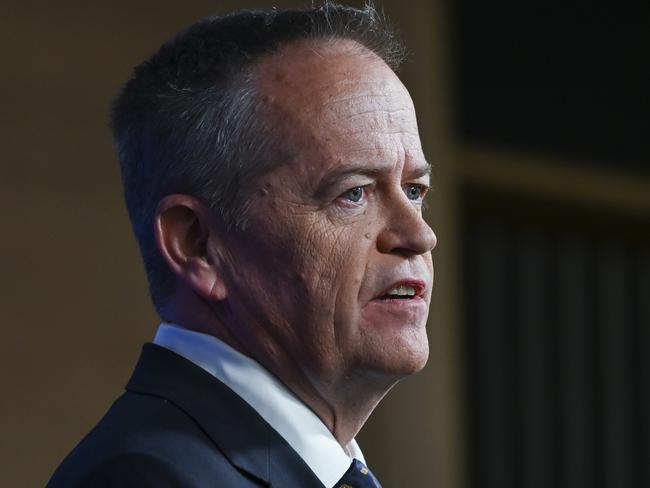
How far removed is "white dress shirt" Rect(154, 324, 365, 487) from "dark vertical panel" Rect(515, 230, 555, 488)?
2657 millimetres

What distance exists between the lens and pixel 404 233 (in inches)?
52.9

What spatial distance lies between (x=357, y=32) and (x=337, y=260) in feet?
0.88

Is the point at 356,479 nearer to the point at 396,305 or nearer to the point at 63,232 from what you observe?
the point at 396,305

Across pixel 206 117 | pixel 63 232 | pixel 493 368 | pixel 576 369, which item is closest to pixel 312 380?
pixel 206 117

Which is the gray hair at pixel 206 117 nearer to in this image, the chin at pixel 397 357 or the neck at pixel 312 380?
the neck at pixel 312 380

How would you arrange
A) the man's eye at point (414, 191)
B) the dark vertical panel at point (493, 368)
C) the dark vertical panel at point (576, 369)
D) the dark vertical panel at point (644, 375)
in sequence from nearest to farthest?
1. the man's eye at point (414, 191)
2. the dark vertical panel at point (493, 368)
3. the dark vertical panel at point (576, 369)
4. the dark vertical panel at point (644, 375)

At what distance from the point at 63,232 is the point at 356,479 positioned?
1875 millimetres

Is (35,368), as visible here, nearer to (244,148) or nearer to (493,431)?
(493,431)

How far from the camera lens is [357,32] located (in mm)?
1452

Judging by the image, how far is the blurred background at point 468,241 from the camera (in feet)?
9.86

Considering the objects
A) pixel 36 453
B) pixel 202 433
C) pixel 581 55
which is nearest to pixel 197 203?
pixel 202 433

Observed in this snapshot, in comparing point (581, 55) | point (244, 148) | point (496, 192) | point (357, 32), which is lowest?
point (244, 148)

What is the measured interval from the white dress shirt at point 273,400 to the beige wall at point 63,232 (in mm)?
1669

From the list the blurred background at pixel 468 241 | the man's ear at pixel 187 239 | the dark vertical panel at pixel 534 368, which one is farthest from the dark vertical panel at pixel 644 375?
the man's ear at pixel 187 239
